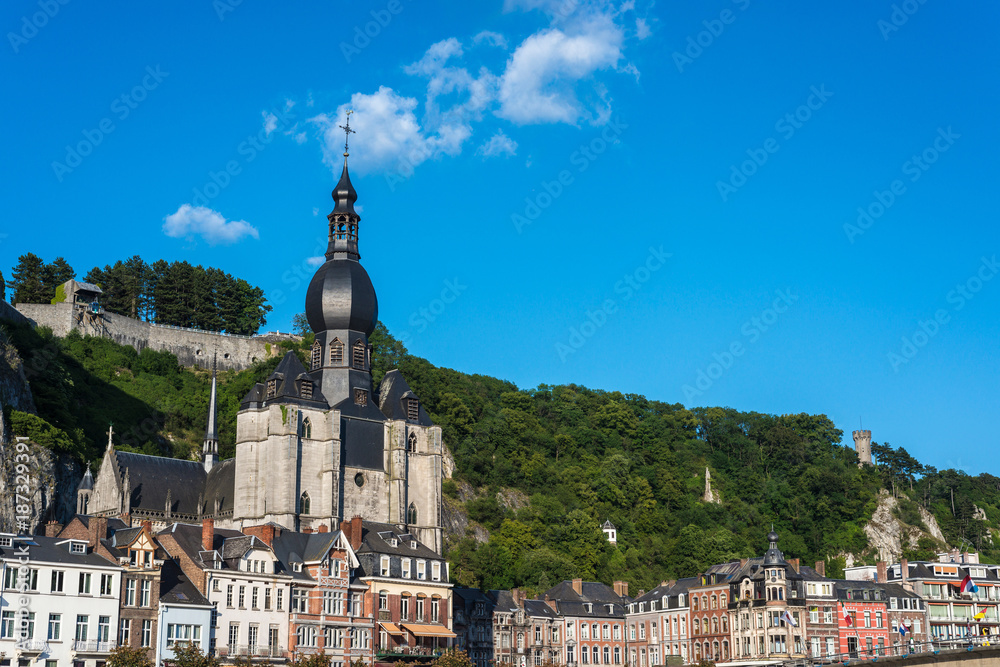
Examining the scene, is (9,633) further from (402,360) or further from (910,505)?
(910,505)

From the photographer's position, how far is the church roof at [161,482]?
66.8 meters

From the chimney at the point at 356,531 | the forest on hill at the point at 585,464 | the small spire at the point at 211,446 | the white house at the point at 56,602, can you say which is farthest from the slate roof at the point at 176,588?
the small spire at the point at 211,446

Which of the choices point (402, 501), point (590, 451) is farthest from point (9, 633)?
point (590, 451)

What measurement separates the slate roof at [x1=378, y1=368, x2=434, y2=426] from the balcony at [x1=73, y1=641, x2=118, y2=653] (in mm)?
28224

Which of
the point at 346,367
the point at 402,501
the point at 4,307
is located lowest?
the point at 402,501

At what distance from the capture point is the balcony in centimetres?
4312

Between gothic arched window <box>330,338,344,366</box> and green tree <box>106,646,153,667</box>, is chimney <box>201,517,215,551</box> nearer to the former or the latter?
Answer: green tree <box>106,646,153,667</box>

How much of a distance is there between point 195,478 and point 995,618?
4890 centimetres

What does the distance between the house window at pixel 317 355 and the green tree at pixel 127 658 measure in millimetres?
30439

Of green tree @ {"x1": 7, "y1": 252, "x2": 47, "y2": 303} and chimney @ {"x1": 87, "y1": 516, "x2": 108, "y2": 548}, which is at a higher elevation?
green tree @ {"x1": 7, "y1": 252, "x2": 47, "y2": 303}

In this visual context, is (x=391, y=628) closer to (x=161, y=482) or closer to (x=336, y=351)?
(x=161, y=482)

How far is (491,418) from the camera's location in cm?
10600

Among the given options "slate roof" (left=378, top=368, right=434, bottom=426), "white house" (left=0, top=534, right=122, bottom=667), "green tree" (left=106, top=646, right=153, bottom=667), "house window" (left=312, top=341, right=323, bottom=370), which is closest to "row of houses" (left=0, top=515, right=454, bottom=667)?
"white house" (left=0, top=534, right=122, bottom=667)

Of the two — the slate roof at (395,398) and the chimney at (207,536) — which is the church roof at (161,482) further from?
the chimney at (207,536)
